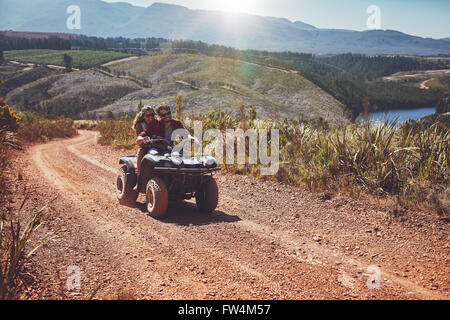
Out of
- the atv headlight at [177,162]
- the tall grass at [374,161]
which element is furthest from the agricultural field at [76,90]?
the atv headlight at [177,162]

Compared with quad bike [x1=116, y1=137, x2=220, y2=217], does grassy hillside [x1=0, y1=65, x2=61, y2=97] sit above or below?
above

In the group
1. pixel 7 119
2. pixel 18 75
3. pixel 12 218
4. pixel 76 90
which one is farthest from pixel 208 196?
pixel 18 75

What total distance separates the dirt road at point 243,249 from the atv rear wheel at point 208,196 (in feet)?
0.55

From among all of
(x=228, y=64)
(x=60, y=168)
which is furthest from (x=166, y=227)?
(x=228, y=64)

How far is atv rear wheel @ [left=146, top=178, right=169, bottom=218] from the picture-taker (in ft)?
19.3

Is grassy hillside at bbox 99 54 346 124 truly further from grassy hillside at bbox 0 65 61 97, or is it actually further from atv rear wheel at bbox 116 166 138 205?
atv rear wheel at bbox 116 166 138 205

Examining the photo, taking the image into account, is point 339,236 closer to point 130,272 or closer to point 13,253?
point 130,272

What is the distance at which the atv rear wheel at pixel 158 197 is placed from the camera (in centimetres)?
589

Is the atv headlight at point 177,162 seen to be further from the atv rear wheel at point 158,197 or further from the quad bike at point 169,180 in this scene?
the atv rear wheel at point 158,197

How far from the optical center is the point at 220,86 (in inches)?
4316

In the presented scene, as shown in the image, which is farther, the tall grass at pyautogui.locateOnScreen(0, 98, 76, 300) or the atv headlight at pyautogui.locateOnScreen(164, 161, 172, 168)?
the atv headlight at pyautogui.locateOnScreen(164, 161, 172, 168)

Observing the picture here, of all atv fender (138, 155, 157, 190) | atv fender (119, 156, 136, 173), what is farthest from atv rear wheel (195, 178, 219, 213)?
atv fender (119, 156, 136, 173)

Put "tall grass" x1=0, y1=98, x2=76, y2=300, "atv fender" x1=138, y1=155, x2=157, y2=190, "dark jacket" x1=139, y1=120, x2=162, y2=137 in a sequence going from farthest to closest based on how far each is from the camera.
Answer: "dark jacket" x1=139, y1=120, x2=162, y2=137
"atv fender" x1=138, y1=155, x2=157, y2=190
"tall grass" x1=0, y1=98, x2=76, y2=300
